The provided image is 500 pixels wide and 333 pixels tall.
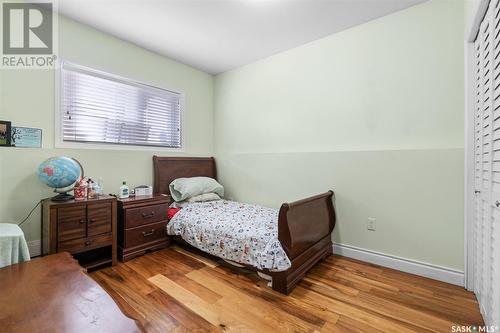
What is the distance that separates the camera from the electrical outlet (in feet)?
7.66

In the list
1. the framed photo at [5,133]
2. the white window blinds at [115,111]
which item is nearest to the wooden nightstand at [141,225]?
the white window blinds at [115,111]

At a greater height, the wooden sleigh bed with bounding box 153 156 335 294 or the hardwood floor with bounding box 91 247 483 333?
the wooden sleigh bed with bounding box 153 156 335 294

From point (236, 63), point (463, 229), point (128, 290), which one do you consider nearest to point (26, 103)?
point (128, 290)

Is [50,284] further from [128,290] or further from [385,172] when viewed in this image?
[385,172]

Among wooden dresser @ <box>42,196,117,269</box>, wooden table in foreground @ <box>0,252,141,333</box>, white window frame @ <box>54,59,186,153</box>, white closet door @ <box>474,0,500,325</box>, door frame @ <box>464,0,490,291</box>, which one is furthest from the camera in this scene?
white window frame @ <box>54,59,186,153</box>

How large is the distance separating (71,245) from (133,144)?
1.32 metres

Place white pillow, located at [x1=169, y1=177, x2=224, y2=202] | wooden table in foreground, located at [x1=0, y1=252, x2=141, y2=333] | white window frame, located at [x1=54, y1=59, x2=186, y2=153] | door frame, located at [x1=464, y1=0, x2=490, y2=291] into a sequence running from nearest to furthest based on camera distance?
1. wooden table in foreground, located at [x1=0, y1=252, x2=141, y2=333]
2. door frame, located at [x1=464, y1=0, x2=490, y2=291]
3. white window frame, located at [x1=54, y1=59, x2=186, y2=153]
4. white pillow, located at [x1=169, y1=177, x2=224, y2=202]

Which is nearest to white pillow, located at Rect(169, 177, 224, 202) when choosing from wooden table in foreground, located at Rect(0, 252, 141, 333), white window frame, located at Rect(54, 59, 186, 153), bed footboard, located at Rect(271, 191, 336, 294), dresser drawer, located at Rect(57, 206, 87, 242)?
white window frame, located at Rect(54, 59, 186, 153)

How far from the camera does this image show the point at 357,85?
8.06 ft

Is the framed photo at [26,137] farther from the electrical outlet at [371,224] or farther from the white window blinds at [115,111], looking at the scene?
the electrical outlet at [371,224]

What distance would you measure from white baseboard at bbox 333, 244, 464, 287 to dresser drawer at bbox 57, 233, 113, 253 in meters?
2.34

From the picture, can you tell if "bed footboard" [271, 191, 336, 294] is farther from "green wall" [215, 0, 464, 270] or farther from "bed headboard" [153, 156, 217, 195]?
"bed headboard" [153, 156, 217, 195]

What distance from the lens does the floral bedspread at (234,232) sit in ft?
6.10

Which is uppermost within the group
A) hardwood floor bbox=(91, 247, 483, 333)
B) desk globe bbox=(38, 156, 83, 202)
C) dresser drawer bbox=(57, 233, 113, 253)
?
desk globe bbox=(38, 156, 83, 202)
